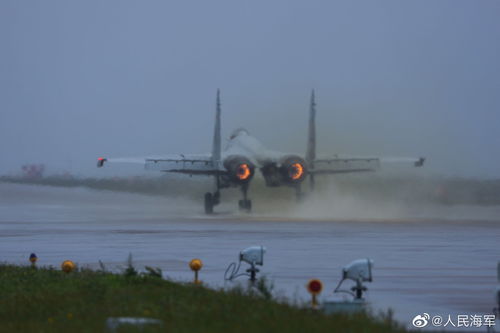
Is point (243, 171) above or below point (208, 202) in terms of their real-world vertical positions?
above

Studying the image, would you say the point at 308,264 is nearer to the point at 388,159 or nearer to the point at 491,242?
the point at 491,242

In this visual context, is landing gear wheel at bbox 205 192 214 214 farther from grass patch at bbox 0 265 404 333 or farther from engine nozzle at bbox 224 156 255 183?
grass patch at bbox 0 265 404 333

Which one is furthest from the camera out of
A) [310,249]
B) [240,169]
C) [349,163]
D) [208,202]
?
[349,163]

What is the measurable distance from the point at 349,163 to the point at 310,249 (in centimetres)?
2367

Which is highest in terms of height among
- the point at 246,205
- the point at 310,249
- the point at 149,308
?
the point at 246,205

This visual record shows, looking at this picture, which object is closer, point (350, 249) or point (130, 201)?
point (350, 249)

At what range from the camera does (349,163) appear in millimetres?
46500

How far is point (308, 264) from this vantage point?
19.2 m

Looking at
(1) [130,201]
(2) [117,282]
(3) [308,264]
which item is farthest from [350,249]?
(1) [130,201]

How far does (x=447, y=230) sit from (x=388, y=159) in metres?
14.4

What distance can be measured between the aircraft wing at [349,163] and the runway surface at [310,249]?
359 cm

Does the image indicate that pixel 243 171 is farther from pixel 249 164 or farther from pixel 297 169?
pixel 297 169

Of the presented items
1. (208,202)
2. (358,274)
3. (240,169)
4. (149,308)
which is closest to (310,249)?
(358,274)

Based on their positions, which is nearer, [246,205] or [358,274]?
[358,274]
